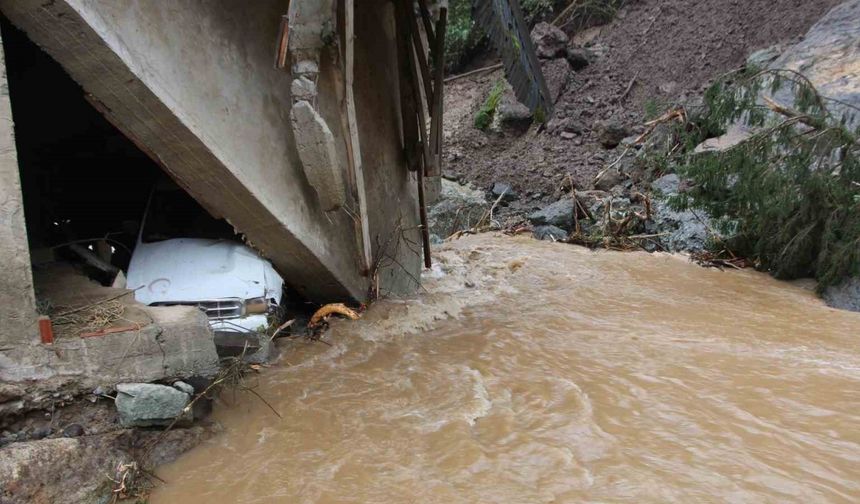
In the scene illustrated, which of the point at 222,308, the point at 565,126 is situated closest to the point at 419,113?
the point at 222,308

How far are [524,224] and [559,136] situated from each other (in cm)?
373

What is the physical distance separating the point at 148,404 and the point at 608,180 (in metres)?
10.9

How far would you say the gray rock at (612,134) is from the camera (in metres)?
13.7

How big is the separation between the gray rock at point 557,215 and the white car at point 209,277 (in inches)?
302

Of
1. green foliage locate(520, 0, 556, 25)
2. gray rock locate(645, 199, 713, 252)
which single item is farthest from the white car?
green foliage locate(520, 0, 556, 25)

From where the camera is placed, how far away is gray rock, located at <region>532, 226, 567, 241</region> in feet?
36.5

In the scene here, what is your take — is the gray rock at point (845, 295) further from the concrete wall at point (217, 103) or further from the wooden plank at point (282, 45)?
the wooden plank at point (282, 45)

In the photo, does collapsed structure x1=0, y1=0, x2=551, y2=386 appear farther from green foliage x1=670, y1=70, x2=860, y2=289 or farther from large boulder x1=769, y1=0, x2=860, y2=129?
large boulder x1=769, y1=0, x2=860, y2=129

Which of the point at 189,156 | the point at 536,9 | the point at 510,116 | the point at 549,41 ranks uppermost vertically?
the point at 536,9

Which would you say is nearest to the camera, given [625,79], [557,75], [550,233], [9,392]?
[9,392]

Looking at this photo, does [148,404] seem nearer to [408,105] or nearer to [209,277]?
[209,277]

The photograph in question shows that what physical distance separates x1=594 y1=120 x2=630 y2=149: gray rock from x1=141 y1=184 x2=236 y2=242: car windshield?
10792 millimetres

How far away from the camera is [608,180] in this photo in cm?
1234

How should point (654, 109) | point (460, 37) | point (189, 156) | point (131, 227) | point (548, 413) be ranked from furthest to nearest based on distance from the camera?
point (460, 37)
point (654, 109)
point (131, 227)
point (189, 156)
point (548, 413)
